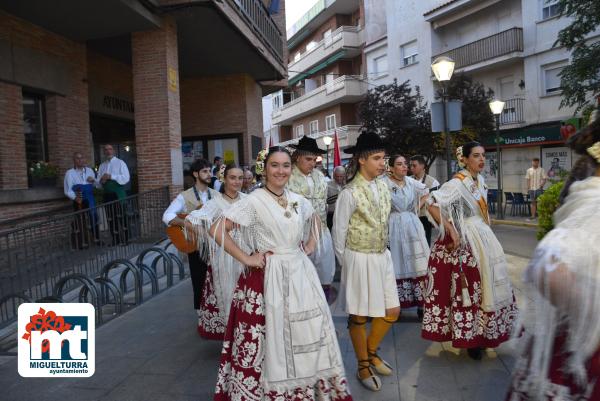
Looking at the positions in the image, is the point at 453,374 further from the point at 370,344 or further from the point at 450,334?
the point at 370,344

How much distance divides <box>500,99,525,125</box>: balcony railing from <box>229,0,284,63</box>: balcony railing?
11.4m

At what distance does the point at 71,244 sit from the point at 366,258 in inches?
194

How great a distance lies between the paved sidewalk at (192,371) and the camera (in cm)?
381

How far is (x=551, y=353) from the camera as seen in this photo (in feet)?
6.30

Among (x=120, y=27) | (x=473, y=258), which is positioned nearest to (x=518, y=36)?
(x=120, y=27)

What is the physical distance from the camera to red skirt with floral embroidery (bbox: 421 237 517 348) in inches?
164

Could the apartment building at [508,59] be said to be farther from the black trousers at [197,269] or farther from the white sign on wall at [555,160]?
the black trousers at [197,269]

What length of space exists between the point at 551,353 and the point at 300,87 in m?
43.8

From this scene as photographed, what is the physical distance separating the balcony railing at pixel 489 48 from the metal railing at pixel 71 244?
60.9 ft

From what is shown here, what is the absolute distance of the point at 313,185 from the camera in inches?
229

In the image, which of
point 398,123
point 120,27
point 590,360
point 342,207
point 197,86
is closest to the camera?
point 590,360

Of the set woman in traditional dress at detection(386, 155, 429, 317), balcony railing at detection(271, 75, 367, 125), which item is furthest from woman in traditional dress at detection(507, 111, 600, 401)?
balcony railing at detection(271, 75, 367, 125)

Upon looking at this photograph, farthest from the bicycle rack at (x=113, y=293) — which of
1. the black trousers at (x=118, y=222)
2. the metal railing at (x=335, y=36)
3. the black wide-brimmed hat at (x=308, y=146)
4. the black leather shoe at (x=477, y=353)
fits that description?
the metal railing at (x=335, y=36)

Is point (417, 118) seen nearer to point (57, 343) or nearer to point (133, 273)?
point (133, 273)
